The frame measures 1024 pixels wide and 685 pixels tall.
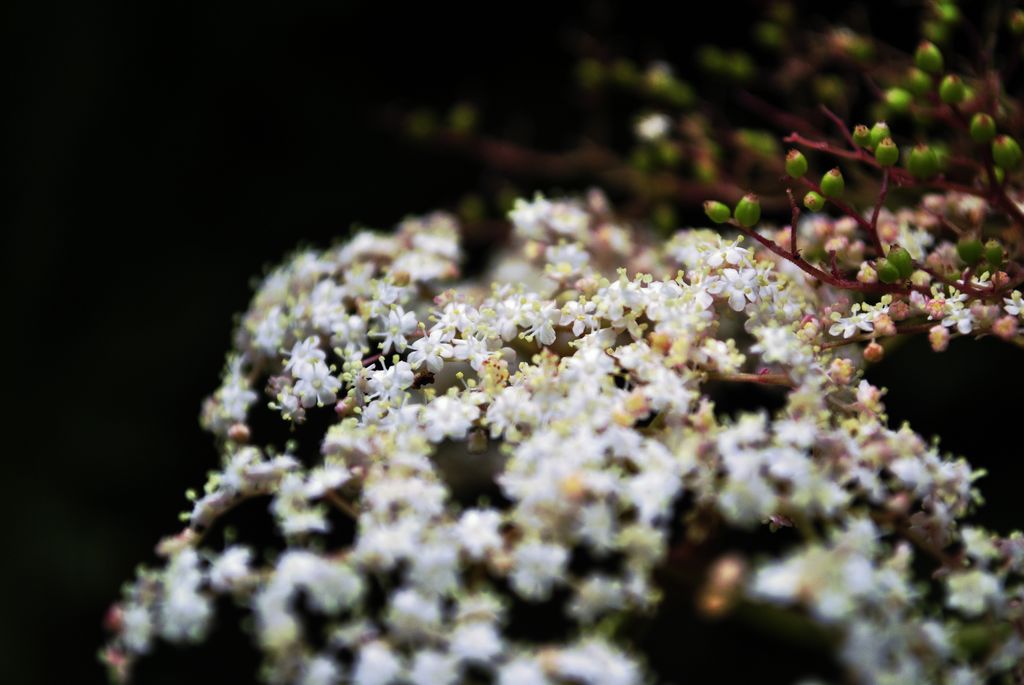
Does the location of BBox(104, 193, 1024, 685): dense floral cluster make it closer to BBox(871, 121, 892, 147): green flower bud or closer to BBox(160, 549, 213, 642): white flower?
BBox(160, 549, 213, 642): white flower

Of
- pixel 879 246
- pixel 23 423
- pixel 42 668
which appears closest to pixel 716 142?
pixel 879 246

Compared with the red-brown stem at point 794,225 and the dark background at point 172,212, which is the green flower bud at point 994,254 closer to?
the red-brown stem at point 794,225

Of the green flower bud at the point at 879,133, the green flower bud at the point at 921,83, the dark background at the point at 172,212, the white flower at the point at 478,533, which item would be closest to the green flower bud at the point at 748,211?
the green flower bud at the point at 879,133

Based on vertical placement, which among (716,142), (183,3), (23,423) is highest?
(183,3)

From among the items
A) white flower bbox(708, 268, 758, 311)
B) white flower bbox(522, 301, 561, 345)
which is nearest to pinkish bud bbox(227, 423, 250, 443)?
white flower bbox(522, 301, 561, 345)

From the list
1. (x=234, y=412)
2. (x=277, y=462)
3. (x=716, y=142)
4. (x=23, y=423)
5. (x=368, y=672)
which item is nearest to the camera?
(x=368, y=672)

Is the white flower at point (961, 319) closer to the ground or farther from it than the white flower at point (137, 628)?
farther from it

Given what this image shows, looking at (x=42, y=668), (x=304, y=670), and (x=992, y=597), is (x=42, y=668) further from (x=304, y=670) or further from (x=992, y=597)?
(x=992, y=597)
